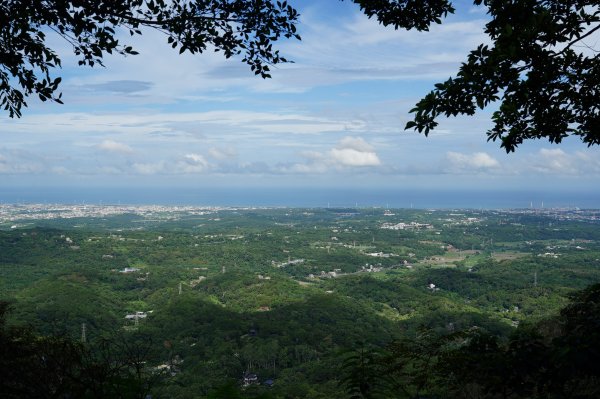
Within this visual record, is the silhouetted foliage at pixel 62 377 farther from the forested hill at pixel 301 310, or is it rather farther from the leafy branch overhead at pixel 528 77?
the leafy branch overhead at pixel 528 77

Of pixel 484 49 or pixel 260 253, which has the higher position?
pixel 484 49

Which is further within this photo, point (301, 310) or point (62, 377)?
point (301, 310)

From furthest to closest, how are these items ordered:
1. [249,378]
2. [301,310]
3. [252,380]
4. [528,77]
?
1. [301,310]
2. [249,378]
3. [252,380]
4. [528,77]

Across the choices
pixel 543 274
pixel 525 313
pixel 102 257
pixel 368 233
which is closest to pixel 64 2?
pixel 525 313

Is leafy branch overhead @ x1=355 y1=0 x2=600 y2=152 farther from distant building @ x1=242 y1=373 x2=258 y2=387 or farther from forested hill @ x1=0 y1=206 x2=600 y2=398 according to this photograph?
distant building @ x1=242 y1=373 x2=258 y2=387

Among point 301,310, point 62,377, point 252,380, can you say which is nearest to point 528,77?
point 62,377

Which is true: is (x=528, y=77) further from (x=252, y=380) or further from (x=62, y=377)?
(x=252, y=380)

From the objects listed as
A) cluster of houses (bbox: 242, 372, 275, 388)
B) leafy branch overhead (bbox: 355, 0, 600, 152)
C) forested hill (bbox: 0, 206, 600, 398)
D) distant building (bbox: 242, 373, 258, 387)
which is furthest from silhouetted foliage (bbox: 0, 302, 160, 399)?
distant building (bbox: 242, 373, 258, 387)

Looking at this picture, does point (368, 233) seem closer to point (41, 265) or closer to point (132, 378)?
point (41, 265)

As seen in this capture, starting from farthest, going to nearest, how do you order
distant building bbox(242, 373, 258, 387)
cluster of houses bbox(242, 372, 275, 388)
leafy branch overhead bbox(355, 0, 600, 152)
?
distant building bbox(242, 373, 258, 387) < cluster of houses bbox(242, 372, 275, 388) < leafy branch overhead bbox(355, 0, 600, 152)

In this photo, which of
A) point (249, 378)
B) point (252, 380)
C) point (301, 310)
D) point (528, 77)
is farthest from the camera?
point (301, 310)

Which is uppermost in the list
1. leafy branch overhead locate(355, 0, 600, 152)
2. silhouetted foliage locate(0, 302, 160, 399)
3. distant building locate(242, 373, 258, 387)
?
leafy branch overhead locate(355, 0, 600, 152)
